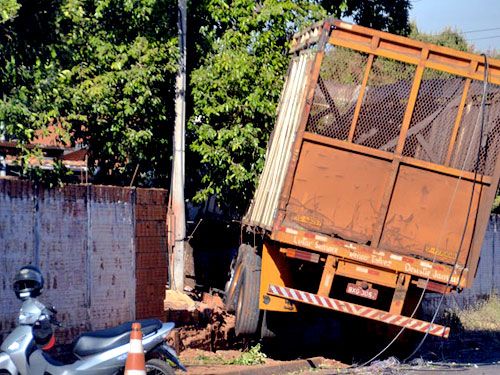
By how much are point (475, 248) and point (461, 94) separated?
1.95 meters

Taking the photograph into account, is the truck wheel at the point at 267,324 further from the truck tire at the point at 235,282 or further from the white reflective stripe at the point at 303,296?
the white reflective stripe at the point at 303,296

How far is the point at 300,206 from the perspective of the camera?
12.3m

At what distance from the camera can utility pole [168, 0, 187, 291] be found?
632 inches

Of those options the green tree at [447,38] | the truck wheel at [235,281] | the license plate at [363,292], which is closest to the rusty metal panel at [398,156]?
the license plate at [363,292]

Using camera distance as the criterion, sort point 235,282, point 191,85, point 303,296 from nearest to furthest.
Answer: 1. point 303,296
2. point 235,282
3. point 191,85

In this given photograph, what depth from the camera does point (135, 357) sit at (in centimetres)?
764

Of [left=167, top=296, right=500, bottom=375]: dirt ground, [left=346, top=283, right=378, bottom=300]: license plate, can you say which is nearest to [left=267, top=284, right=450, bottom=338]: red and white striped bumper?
[left=346, top=283, right=378, bottom=300]: license plate

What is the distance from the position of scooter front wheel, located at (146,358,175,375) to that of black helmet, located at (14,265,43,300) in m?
1.18

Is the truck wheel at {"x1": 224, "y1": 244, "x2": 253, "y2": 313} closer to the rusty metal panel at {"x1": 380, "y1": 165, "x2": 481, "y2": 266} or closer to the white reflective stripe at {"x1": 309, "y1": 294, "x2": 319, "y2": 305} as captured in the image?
the white reflective stripe at {"x1": 309, "y1": 294, "x2": 319, "y2": 305}

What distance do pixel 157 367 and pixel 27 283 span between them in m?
1.37

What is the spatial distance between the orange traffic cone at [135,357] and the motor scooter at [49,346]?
68 centimetres

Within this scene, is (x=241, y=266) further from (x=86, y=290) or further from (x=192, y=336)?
(x=86, y=290)

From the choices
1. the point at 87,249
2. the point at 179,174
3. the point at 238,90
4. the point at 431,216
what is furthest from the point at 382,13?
the point at 87,249

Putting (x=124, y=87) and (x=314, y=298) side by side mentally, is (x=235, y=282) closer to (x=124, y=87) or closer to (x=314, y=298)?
(x=314, y=298)
